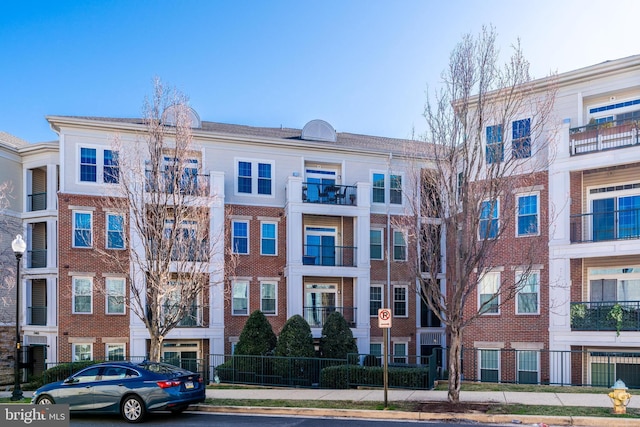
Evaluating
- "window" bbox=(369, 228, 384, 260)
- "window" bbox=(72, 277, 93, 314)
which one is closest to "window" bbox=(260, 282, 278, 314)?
"window" bbox=(369, 228, 384, 260)

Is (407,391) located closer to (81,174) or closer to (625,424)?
(625,424)

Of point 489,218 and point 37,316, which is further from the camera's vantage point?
point 37,316

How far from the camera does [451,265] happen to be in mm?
14961

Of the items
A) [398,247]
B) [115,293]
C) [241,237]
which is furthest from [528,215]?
[115,293]

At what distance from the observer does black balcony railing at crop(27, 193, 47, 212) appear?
2972cm

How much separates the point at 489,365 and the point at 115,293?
16745 millimetres

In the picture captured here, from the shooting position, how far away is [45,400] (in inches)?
543

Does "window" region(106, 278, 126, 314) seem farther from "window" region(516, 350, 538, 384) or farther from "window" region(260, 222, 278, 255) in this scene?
"window" region(516, 350, 538, 384)

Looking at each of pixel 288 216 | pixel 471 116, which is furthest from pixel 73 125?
pixel 471 116

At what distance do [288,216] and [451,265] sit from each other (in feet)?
44.5

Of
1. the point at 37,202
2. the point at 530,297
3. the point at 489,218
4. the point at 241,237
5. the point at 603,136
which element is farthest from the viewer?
the point at 37,202

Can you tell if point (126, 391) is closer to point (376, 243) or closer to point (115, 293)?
point (115, 293)

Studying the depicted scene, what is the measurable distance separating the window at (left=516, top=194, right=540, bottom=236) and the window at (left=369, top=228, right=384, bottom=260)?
9039 mm

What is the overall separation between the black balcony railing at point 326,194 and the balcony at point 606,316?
11914 millimetres
